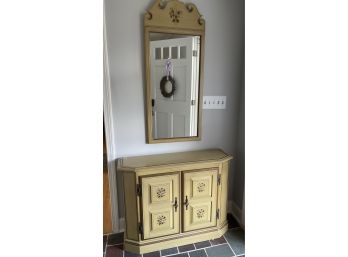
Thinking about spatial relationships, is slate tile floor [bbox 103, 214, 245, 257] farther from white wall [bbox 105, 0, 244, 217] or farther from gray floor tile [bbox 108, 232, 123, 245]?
white wall [bbox 105, 0, 244, 217]

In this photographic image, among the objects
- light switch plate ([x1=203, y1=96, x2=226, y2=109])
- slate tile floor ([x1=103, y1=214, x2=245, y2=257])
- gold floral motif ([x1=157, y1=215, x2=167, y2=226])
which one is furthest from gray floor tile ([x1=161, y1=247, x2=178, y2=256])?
light switch plate ([x1=203, y1=96, x2=226, y2=109])

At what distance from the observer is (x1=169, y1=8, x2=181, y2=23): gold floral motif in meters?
1.54

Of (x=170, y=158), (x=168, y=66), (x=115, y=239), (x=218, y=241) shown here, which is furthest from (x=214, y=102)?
(x=115, y=239)

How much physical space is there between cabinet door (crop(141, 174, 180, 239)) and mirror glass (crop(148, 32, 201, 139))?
0.39 m

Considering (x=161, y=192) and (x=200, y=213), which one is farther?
(x=200, y=213)

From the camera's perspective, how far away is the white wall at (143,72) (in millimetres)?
1510

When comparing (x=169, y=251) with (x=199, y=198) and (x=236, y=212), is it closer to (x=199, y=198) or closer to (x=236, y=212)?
(x=199, y=198)

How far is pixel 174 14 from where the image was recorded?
1.54 metres

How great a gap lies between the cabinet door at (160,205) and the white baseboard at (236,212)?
0.64m

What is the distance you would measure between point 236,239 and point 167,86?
1.37 metres

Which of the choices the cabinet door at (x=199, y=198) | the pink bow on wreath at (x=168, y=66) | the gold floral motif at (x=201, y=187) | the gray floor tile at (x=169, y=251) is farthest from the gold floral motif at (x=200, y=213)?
the pink bow on wreath at (x=168, y=66)
